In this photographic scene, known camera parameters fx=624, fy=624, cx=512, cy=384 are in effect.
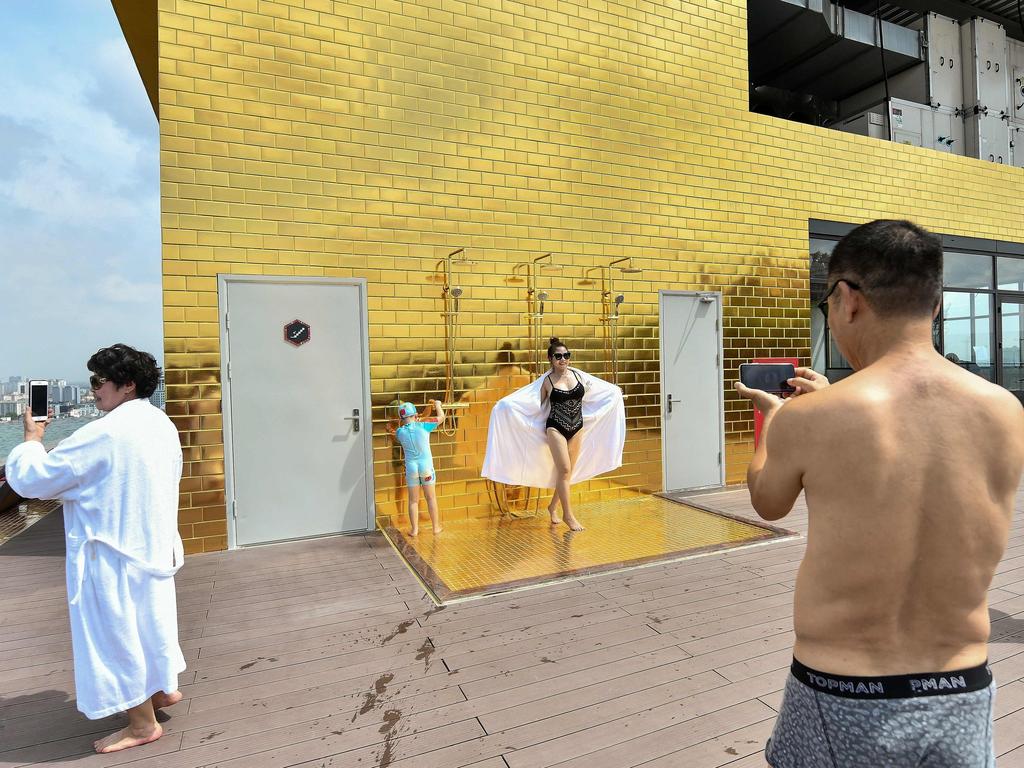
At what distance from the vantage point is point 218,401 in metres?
4.97

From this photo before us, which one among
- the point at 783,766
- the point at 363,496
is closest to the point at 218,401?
the point at 363,496

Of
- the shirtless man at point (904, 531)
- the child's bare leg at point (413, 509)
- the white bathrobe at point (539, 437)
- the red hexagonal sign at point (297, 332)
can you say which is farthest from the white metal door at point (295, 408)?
the shirtless man at point (904, 531)

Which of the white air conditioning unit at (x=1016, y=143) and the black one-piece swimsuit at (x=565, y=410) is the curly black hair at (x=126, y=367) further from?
the white air conditioning unit at (x=1016, y=143)

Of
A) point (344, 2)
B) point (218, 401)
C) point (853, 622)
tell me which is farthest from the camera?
point (344, 2)

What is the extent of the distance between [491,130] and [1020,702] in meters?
5.47

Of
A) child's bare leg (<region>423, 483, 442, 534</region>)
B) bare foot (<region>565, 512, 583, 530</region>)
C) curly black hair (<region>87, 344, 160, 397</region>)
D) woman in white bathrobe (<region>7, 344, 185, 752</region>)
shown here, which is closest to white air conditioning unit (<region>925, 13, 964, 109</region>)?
bare foot (<region>565, 512, 583, 530</region>)

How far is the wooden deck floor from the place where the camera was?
231cm

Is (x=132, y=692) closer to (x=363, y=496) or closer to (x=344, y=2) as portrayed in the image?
(x=363, y=496)

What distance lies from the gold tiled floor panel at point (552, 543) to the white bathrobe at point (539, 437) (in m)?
0.44

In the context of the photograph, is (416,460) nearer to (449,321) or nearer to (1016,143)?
(449,321)

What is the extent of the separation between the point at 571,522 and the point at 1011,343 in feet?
26.5

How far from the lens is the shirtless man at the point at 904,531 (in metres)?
1.08

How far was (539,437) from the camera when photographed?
5.73 metres

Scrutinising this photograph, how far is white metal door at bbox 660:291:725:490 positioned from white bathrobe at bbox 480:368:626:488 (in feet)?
3.29
